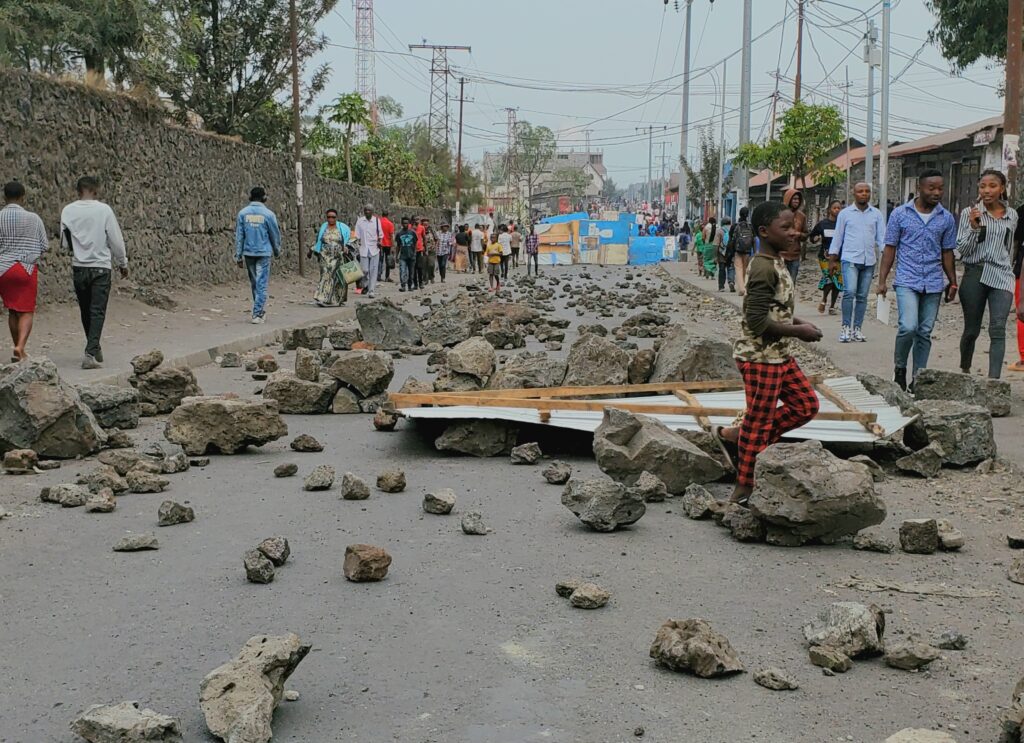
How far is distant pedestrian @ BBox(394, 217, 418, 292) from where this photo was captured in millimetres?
26750

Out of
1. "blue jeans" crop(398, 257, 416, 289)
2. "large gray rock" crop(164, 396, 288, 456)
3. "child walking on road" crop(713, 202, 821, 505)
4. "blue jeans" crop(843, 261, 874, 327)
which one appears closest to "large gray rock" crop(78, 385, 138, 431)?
"large gray rock" crop(164, 396, 288, 456)

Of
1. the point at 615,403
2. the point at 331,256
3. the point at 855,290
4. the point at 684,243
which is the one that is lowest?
the point at 615,403

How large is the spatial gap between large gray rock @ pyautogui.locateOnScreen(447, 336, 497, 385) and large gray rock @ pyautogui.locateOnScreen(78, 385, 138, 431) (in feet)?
7.69

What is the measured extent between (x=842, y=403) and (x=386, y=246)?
76.0 feet

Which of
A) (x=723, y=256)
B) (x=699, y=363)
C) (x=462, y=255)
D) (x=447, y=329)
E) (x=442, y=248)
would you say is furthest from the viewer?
(x=462, y=255)

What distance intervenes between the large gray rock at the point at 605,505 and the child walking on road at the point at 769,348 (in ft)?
2.03

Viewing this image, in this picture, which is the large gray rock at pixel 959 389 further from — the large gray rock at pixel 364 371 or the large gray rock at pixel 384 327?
the large gray rock at pixel 384 327

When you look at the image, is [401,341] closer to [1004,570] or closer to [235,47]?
[1004,570]

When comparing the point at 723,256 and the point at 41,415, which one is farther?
the point at 723,256

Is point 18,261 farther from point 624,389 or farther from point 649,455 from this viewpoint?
point 649,455

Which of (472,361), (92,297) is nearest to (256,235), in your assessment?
(92,297)

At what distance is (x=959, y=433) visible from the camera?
6859 mm

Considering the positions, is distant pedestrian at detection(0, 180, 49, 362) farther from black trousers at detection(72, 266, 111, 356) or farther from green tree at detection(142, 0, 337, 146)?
green tree at detection(142, 0, 337, 146)

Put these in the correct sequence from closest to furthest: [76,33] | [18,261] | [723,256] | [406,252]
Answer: [18,261]
[723,256]
[406,252]
[76,33]
